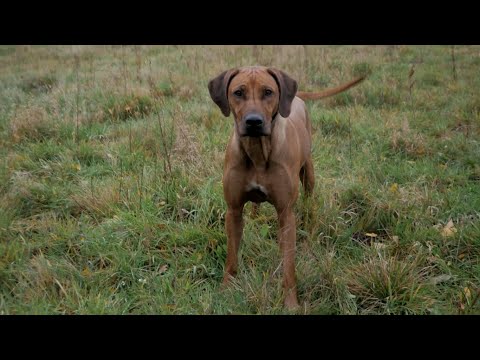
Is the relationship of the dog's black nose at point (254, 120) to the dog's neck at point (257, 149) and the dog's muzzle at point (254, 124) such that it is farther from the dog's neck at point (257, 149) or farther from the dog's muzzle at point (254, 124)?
the dog's neck at point (257, 149)

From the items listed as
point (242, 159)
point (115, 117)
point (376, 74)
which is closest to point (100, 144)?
point (115, 117)

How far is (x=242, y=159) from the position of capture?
10.6 feet

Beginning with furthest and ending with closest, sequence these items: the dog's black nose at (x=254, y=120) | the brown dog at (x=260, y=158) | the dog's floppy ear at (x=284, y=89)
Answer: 1. the dog's floppy ear at (x=284, y=89)
2. the brown dog at (x=260, y=158)
3. the dog's black nose at (x=254, y=120)

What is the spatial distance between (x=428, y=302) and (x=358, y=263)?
1.86ft

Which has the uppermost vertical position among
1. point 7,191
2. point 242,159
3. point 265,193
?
point 242,159

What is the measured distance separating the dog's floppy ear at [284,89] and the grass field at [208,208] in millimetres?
1032

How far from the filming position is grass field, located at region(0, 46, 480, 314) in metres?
2.96

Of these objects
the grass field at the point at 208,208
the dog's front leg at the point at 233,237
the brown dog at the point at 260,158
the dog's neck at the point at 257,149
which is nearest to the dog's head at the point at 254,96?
the brown dog at the point at 260,158

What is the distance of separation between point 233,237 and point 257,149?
695mm

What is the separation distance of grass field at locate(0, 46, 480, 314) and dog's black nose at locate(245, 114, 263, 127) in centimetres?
103

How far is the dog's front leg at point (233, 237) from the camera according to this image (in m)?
3.28

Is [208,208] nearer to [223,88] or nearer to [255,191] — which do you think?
[255,191]

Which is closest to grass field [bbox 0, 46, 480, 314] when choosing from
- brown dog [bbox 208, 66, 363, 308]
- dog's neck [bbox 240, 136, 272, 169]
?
brown dog [bbox 208, 66, 363, 308]

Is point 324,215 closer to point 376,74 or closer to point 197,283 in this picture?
point 197,283
